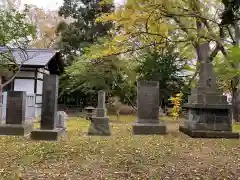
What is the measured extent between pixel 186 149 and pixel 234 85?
43.7 ft

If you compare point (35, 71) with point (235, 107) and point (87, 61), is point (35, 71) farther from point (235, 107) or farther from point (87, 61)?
point (235, 107)

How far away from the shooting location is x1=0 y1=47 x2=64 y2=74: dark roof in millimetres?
17305

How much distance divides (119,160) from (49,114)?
3849mm

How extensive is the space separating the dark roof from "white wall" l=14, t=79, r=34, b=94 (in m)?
1.29

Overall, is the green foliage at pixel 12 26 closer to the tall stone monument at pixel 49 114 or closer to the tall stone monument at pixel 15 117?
the tall stone monument at pixel 15 117

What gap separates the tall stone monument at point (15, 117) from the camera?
978cm

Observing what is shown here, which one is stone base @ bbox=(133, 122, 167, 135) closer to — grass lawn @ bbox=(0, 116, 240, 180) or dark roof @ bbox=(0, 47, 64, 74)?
grass lawn @ bbox=(0, 116, 240, 180)

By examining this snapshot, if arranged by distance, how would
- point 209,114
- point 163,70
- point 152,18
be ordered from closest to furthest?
point 209,114 < point 152,18 < point 163,70

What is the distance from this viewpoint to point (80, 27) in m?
24.9

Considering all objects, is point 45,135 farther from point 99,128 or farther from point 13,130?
point 99,128

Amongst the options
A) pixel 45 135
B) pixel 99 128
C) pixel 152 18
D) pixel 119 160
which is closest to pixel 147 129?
pixel 99 128

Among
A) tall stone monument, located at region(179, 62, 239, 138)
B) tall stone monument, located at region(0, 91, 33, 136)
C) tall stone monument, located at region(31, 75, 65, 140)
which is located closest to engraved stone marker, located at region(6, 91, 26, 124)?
tall stone monument, located at region(0, 91, 33, 136)

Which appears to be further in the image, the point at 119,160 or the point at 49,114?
the point at 49,114

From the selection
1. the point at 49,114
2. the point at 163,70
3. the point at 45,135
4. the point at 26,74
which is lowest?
the point at 45,135
